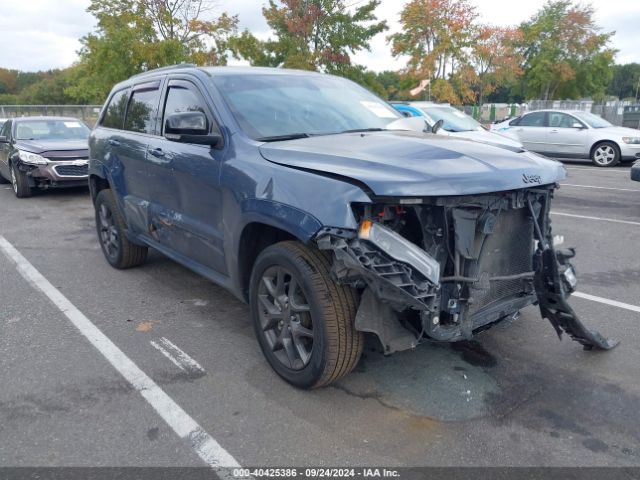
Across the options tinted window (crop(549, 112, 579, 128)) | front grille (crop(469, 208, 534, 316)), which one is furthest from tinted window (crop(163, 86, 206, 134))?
tinted window (crop(549, 112, 579, 128))

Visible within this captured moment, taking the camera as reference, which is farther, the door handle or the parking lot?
the door handle

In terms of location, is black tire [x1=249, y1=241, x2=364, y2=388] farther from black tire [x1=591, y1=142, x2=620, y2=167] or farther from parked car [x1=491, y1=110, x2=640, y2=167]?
black tire [x1=591, y1=142, x2=620, y2=167]

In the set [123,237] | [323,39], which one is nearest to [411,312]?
[123,237]

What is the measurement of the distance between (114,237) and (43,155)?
5.74m

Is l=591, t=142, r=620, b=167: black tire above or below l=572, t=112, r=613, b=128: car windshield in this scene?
below

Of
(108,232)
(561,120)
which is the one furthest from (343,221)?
A: (561,120)

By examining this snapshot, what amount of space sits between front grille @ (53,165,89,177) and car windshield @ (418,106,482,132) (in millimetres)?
7160

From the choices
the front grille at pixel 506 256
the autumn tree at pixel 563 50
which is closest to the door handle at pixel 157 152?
the front grille at pixel 506 256

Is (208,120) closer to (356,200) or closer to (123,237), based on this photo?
(356,200)

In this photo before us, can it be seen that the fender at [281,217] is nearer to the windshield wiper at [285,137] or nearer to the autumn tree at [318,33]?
the windshield wiper at [285,137]

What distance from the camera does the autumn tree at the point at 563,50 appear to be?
35.0 metres

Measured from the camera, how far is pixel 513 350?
12.5 feet

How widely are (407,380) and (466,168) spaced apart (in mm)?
1409

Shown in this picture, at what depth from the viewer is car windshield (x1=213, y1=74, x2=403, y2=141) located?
146 inches
